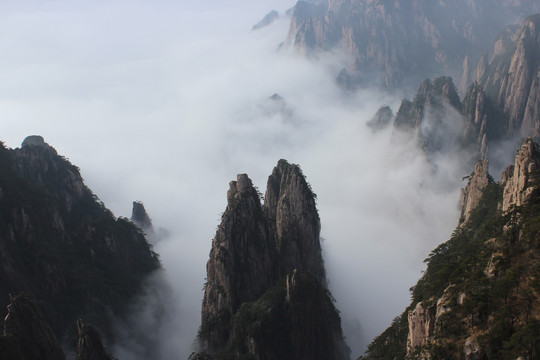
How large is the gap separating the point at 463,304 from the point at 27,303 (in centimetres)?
4438

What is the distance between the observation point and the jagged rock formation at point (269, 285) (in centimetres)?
6931

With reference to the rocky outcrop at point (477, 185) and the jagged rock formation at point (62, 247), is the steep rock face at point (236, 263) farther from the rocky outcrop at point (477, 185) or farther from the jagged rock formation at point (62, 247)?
the rocky outcrop at point (477, 185)

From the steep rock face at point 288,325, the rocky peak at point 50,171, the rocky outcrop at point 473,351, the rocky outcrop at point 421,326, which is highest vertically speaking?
the rocky peak at point 50,171

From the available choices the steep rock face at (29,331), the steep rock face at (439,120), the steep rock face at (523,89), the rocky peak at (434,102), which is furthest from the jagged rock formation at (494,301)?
the rocky peak at (434,102)

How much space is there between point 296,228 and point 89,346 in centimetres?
3864

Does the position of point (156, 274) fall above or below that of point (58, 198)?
below

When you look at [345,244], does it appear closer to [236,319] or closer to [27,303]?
[236,319]

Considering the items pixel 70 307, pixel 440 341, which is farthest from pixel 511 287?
pixel 70 307

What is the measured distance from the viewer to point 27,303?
56.1 m

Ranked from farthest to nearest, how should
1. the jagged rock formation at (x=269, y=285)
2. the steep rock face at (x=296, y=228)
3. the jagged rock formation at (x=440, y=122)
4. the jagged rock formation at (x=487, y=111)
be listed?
the jagged rock formation at (x=440, y=122) < the jagged rock formation at (x=487, y=111) < the steep rock face at (x=296, y=228) < the jagged rock formation at (x=269, y=285)

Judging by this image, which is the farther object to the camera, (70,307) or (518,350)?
(70,307)

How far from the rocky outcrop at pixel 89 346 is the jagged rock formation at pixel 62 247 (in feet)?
56.3

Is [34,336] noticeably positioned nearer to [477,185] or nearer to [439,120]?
[477,185]

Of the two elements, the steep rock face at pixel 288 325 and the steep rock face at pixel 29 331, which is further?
the steep rock face at pixel 288 325
